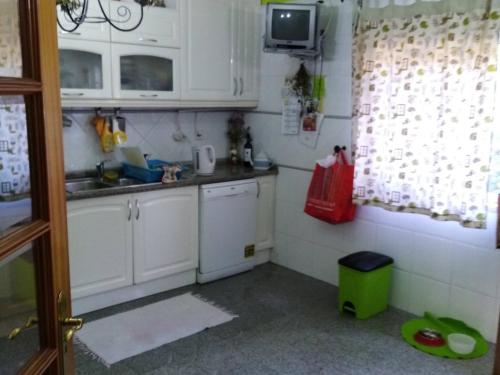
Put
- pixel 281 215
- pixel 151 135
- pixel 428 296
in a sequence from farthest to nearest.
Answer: pixel 281 215 < pixel 151 135 < pixel 428 296

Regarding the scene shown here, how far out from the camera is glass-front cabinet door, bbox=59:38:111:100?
9.93 ft

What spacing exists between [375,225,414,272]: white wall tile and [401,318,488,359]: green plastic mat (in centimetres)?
35

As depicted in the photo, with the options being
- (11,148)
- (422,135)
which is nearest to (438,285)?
(422,135)

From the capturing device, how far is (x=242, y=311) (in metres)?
3.30

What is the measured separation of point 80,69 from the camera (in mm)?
3090

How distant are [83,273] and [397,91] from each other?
225cm

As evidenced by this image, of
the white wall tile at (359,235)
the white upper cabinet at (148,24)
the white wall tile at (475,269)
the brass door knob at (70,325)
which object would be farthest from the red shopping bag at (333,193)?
the brass door knob at (70,325)

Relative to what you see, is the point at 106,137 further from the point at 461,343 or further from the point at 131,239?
the point at 461,343

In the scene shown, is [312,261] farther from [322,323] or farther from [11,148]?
[11,148]

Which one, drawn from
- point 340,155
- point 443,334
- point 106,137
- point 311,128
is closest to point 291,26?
point 311,128

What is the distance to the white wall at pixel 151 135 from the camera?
11.4 ft

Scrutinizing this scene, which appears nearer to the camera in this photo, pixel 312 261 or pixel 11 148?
pixel 11 148

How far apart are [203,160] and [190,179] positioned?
0.67ft

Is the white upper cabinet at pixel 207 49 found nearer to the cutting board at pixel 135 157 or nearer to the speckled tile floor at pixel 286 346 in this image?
the cutting board at pixel 135 157
